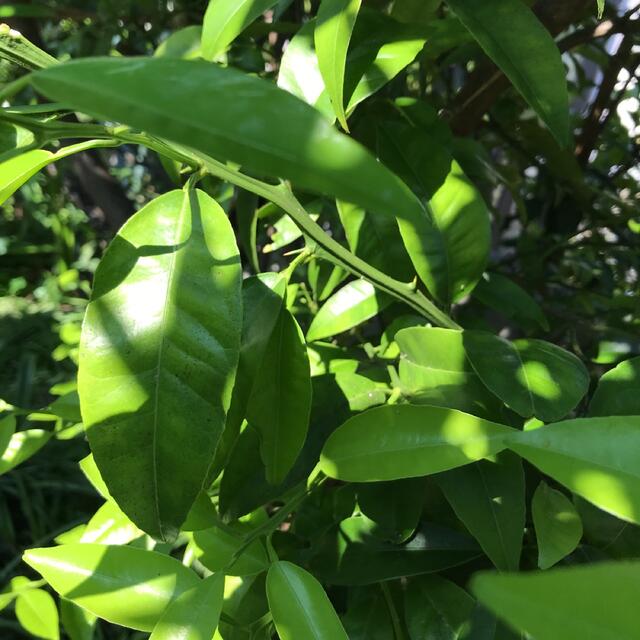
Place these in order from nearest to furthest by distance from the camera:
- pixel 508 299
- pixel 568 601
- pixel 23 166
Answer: pixel 568 601
pixel 23 166
pixel 508 299

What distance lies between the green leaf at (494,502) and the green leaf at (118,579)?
0.14m

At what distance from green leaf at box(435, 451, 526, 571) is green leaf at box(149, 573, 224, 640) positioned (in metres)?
0.13

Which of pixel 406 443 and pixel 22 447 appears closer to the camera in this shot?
pixel 406 443

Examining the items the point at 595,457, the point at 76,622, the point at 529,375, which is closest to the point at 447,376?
the point at 529,375

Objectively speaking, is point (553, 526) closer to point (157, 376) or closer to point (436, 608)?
point (436, 608)

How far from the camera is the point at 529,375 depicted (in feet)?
1.06

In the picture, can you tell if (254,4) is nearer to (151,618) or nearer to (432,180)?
(432,180)

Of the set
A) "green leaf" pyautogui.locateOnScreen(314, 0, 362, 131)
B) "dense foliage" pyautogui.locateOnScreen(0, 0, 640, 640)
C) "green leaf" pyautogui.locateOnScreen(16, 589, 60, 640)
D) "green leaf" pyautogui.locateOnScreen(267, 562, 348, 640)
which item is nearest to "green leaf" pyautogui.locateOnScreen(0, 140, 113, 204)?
"dense foliage" pyautogui.locateOnScreen(0, 0, 640, 640)

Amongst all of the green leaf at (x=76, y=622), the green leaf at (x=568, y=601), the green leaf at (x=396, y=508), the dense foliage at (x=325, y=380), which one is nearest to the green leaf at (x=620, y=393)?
the dense foliage at (x=325, y=380)

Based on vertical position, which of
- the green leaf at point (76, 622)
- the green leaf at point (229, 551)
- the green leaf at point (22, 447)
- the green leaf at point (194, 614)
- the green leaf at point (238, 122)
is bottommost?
the green leaf at point (76, 622)

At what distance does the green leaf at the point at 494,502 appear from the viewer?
0.30m

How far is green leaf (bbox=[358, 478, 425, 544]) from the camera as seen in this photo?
344 millimetres

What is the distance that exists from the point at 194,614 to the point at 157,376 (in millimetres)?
104

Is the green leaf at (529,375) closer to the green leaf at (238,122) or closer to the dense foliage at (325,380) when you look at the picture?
the dense foliage at (325,380)
